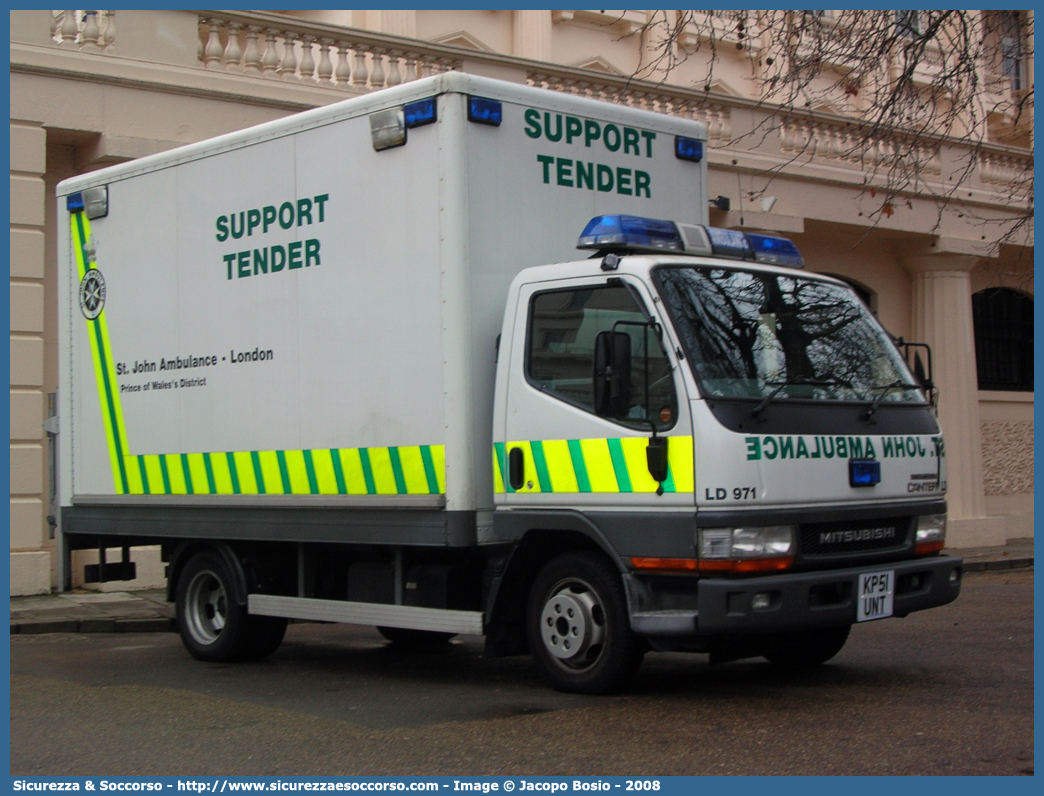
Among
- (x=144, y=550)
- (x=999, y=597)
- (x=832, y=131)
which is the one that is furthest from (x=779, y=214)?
(x=144, y=550)

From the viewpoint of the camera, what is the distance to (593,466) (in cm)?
700

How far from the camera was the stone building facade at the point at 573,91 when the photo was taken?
13086 mm

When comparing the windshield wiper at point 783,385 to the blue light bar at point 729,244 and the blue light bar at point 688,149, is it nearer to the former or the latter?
the blue light bar at point 729,244

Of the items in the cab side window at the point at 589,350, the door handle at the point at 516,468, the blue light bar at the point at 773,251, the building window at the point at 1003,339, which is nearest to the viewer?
the cab side window at the point at 589,350

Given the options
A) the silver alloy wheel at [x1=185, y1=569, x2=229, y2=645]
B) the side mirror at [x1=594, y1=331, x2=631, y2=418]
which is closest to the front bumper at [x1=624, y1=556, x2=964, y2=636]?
the side mirror at [x1=594, y1=331, x2=631, y2=418]

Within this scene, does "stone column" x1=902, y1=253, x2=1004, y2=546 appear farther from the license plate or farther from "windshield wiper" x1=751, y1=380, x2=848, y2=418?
the license plate

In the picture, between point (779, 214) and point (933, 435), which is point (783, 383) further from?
point (779, 214)

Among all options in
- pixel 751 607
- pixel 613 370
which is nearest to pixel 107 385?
pixel 613 370

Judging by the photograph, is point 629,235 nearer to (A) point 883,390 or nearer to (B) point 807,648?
(A) point 883,390

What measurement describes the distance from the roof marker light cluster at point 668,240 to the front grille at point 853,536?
1674mm

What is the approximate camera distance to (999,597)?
41.2ft

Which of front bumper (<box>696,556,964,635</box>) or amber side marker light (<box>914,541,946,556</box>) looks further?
amber side marker light (<box>914,541,946,556</box>)

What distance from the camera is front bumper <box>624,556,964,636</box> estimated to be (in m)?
6.48

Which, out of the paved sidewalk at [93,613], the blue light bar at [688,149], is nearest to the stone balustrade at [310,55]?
the paved sidewalk at [93,613]
